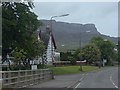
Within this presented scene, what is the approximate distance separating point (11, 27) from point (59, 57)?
90.8 meters

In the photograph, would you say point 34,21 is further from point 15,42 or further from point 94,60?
point 94,60

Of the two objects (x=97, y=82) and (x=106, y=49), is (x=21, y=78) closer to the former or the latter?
(x=97, y=82)

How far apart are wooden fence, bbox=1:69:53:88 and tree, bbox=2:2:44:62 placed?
8.28m

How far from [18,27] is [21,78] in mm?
21092

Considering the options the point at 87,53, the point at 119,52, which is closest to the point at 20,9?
the point at 87,53

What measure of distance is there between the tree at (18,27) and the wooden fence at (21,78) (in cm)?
828

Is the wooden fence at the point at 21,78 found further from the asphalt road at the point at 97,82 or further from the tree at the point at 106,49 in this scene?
the tree at the point at 106,49

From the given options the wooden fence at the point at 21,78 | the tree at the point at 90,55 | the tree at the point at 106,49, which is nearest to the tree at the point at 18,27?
the wooden fence at the point at 21,78

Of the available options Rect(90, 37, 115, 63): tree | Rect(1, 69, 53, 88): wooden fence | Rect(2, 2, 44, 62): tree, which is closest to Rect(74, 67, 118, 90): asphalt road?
Rect(1, 69, 53, 88): wooden fence

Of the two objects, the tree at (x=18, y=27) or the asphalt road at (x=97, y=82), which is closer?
the asphalt road at (x=97, y=82)

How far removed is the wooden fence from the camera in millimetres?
24547

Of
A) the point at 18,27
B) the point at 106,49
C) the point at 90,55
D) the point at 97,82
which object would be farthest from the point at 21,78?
the point at 106,49

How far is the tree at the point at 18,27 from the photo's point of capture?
48.1m

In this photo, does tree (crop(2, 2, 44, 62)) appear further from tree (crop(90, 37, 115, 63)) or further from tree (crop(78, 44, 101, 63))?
tree (crop(90, 37, 115, 63))
